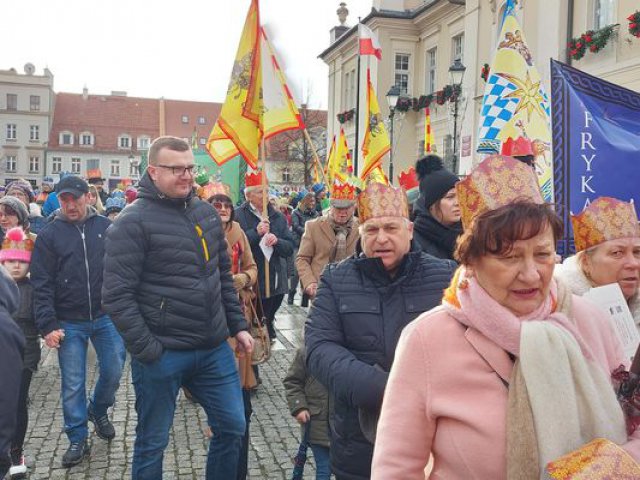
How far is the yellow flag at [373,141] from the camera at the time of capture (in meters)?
9.86

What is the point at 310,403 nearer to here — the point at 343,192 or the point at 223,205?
the point at 223,205

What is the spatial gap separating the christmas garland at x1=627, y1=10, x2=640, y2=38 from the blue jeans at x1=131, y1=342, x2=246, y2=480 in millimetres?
12400

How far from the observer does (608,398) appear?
1.88 meters

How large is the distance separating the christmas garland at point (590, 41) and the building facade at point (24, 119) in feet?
239

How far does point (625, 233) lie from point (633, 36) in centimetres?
1293

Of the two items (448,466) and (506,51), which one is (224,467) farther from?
(506,51)

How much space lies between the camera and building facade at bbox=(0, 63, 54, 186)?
78.6 m

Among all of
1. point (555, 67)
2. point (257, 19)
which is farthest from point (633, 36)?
point (555, 67)

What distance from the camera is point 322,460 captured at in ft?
13.2

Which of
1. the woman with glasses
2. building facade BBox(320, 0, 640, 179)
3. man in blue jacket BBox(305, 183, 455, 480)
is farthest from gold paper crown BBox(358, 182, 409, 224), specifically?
building facade BBox(320, 0, 640, 179)

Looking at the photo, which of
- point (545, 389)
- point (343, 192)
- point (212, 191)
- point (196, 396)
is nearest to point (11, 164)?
point (212, 191)

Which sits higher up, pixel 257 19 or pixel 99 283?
pixel 257 19

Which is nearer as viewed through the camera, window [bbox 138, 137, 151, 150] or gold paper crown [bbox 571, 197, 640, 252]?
gold paper crown [bbox 571, 197, 640, 252]

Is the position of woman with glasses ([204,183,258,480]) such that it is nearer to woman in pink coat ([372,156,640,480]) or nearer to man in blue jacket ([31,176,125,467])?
man in blue jacket ([31,176,125,467])
